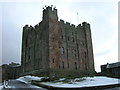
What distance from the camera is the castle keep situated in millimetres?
30514

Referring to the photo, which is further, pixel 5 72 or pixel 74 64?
pixel 5 72

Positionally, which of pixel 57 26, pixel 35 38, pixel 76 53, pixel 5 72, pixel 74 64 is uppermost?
pixel 57 26

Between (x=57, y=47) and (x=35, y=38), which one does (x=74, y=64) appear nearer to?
(x=57, y=47)

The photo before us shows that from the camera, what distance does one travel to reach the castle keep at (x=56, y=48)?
30.5m

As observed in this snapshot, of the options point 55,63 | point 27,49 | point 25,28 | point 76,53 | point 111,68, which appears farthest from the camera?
point 111,68

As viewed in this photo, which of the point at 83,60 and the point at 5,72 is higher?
the point at 83,60

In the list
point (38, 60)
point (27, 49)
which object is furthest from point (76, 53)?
point (27, 49)

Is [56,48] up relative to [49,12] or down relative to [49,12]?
down

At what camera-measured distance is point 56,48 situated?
104 feet

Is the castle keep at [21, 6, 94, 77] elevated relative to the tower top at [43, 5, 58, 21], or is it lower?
lower

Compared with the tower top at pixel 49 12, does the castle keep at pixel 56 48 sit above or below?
below

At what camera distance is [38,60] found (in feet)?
109

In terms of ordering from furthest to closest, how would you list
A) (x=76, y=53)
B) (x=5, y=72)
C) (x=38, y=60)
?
(x=5, y=72)
(x=76, y=53)
(x=38, y=60)

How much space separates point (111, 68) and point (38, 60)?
2548 cm
